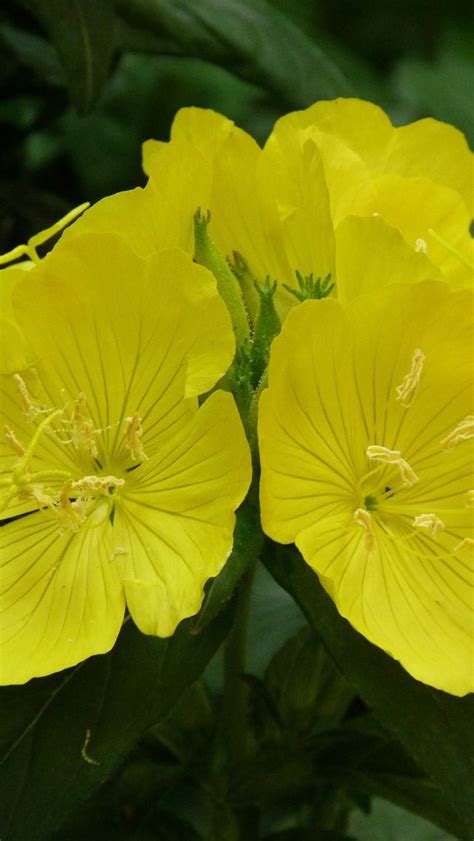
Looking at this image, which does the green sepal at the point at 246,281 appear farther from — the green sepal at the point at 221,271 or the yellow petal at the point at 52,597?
the yellow petal at the point at 52,597

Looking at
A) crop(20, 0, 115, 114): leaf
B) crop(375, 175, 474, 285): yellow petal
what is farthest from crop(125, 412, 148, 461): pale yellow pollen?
crop(20, 0, 115, 114): leaf

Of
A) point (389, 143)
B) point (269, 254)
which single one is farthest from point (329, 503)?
point (389, 143)

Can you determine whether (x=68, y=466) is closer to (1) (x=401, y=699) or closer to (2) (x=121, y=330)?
(2) (x=121, y=330)

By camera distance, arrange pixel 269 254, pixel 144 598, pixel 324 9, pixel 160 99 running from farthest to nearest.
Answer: pixel 324 9 → pixel 160 99 → pixel 269 254 → pixel 144 598

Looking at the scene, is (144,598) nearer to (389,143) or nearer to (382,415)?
(382,415)

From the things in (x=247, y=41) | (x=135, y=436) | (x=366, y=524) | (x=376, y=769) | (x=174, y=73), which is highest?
(x=174, y=73)

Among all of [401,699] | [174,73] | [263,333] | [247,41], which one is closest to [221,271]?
[263,333]

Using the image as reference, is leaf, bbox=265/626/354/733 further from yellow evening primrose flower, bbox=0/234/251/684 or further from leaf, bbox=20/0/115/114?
leaf, bbox=20/0/115/114
